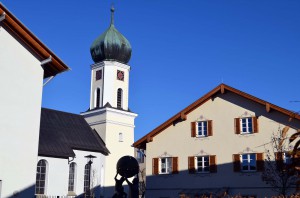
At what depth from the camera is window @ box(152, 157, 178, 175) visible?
29122 millimetres

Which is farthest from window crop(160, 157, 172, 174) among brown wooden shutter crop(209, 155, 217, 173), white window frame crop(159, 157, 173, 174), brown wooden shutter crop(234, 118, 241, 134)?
brown wooden shutter crop(234, 118, 241, 134)

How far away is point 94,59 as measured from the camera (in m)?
51.9

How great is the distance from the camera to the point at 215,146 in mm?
27828

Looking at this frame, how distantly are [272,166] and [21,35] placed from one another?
1715cm

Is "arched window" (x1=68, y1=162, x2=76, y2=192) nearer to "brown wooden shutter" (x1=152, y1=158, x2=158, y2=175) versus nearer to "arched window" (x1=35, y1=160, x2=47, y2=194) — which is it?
"arched window" (x1=35, y1=160, x2=47, y2=194)

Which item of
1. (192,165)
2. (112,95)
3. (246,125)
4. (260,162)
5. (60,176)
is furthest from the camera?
(112,95)

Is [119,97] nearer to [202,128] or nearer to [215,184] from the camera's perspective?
[202,128]

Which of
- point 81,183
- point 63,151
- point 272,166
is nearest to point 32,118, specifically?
point 272,166

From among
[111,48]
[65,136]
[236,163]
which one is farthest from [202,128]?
[111,48]

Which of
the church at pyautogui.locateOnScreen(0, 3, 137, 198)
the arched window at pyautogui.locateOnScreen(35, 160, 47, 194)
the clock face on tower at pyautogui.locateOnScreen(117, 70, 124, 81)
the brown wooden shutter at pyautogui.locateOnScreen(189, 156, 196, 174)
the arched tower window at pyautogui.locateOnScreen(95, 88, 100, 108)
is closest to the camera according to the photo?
the church at pyautogui.locateOnScreen(0, 3, 137, 198)

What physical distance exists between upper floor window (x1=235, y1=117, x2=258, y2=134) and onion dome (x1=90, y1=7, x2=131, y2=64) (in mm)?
26758

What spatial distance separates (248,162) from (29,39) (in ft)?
53.2

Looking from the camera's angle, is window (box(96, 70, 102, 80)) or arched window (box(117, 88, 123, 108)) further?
window (box(96, 70, 102, 80))

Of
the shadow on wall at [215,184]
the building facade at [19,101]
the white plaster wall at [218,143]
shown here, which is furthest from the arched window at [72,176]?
the building facade at [19,101]
